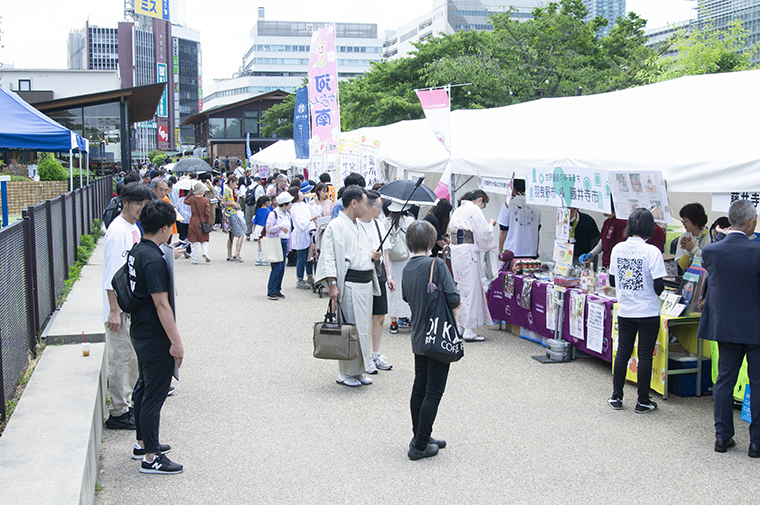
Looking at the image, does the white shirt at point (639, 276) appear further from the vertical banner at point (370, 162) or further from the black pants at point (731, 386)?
the vertical banner at point (370, 162)

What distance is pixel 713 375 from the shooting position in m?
5.66

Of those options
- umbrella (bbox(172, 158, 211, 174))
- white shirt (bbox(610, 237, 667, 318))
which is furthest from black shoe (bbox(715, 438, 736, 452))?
umbrella (bbox(172, 158, 211, 174))

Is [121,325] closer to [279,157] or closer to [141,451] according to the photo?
[141,451]

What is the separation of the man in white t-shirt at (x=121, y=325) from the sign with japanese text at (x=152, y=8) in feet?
510

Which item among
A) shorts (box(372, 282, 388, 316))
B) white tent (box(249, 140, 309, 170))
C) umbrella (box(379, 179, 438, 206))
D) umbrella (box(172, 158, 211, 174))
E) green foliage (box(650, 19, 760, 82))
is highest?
green foliage (box(650, 19, 760, 82))

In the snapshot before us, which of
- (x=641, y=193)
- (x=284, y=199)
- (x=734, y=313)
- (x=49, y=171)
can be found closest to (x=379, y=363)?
(x=641, y=193)

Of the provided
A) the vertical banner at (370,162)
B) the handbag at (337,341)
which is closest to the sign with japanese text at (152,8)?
the vertical banner at (370,162)

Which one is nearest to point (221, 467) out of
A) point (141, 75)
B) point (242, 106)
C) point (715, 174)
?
point (715, 174)

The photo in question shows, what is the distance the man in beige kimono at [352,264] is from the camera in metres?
5.89

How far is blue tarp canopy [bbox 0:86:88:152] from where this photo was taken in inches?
325

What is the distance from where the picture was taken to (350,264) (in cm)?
596

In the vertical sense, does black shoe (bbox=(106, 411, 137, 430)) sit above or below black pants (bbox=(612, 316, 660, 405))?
below

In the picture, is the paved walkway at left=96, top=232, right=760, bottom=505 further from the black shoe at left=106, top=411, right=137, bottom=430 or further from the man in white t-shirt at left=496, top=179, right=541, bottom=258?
the man in white t-shirt at left=496, top=179, right=541, bottom=258

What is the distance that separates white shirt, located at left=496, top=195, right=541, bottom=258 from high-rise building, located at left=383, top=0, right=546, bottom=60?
127551mm
